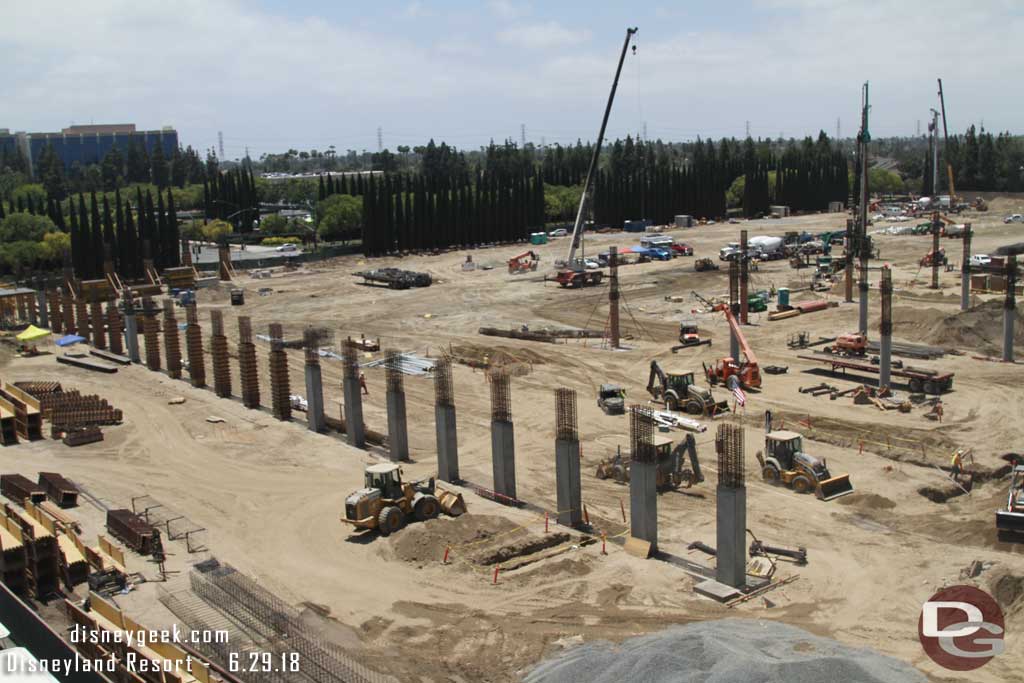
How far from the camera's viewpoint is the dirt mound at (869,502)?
70.6 ft

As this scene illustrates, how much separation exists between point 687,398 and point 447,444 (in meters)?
9.47

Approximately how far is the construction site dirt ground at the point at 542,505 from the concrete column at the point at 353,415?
0.49 metres

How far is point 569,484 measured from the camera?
809 inches

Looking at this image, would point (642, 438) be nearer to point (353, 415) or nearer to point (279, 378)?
point (353, 415)

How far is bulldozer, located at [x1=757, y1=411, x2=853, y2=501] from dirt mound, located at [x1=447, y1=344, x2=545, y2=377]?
1398cm

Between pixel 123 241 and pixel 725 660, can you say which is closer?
pixel 725 660

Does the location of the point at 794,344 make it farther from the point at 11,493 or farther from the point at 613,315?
the point at 11,493

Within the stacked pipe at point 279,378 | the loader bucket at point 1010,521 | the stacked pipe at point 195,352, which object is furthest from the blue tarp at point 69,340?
A: the loader bucket at point 1010,521

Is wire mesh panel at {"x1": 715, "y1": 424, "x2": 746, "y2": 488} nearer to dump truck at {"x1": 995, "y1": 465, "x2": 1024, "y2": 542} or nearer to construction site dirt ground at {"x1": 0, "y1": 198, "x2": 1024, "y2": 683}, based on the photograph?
construction site dirt ground at {"x1": 0, "y1": 198, "x2": 1024, "y2": 683}

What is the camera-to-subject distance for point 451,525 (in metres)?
20.4

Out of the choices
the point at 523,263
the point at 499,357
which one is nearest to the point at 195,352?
the point at 499,357

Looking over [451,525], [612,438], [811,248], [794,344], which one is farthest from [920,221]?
[451,525]

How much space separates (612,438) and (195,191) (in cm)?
10150

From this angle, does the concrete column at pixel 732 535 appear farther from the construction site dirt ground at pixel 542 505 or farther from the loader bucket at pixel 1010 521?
the loader bucket at pixel 1010 521
